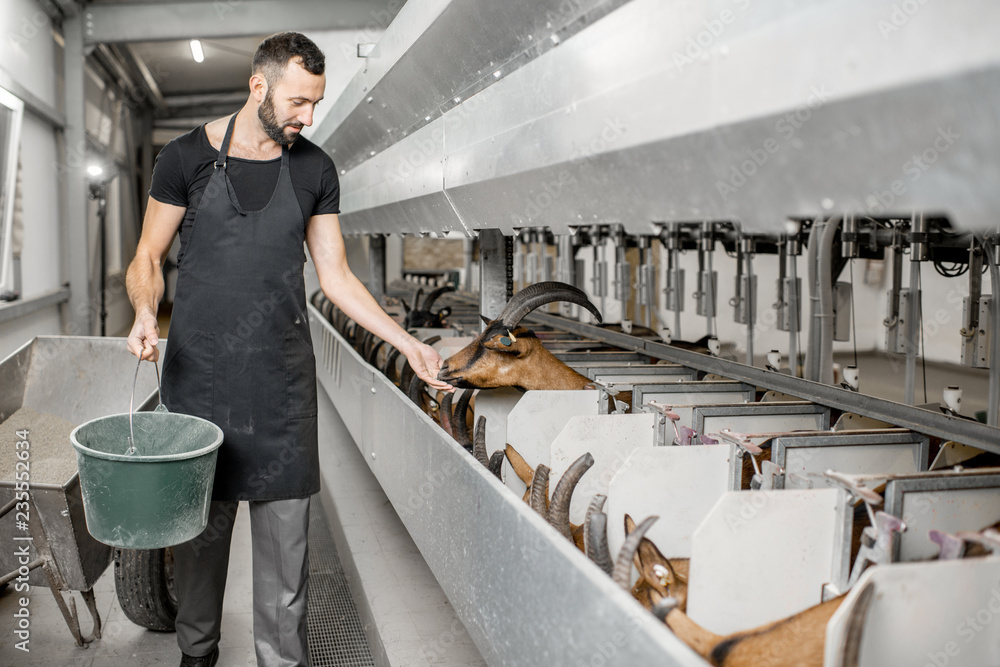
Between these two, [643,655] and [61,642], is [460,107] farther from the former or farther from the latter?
[61,642]

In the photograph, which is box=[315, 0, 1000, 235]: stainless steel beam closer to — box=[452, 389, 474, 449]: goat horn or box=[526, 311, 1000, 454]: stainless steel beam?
box=[452, 389, 474, 449]: goat horn

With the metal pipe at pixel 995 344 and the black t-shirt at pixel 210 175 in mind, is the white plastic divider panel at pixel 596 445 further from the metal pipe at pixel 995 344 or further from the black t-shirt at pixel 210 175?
the metal pipe at pixel 995 344

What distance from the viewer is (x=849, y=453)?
1881 mm

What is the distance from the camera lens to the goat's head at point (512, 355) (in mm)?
2467

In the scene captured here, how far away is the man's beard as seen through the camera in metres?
2.22

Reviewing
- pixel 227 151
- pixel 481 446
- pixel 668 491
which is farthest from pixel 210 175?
pixel 668 491

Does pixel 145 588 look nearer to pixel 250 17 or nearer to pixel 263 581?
pixel 263 581

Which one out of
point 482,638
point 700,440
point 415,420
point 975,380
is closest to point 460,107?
point 415,420

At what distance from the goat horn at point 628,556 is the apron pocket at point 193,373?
143cm

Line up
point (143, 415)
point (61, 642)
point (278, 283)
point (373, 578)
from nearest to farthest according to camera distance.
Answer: point (143, 415) → point (278, 283) → point (61, 642) → point (373, 578)

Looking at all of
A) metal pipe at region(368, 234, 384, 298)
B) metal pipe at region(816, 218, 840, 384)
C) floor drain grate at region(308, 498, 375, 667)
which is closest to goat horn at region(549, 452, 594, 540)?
floor drain grate at region(308, 498, 375, 667)

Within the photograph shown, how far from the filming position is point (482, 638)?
1.83m

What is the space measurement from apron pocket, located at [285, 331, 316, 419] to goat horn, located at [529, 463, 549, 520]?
0.80 metres

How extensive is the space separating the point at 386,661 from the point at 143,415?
1.11 m
